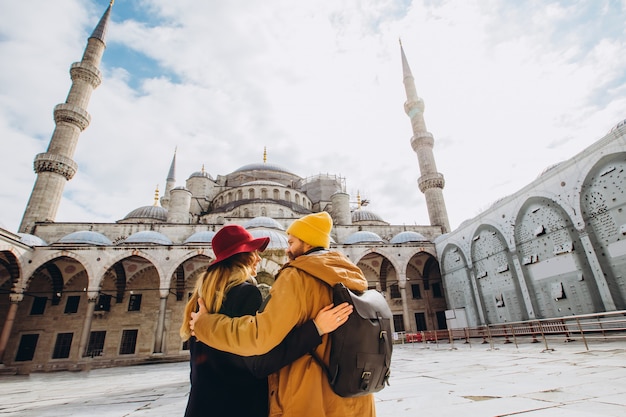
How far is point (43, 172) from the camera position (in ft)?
55.7

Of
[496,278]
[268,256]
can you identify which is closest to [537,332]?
[496,278]

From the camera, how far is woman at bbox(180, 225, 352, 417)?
4.11ft

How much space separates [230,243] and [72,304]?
→ 20.3m

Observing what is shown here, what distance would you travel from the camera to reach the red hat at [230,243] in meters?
1.69

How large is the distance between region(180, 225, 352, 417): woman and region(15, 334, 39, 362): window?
20349 millimetres

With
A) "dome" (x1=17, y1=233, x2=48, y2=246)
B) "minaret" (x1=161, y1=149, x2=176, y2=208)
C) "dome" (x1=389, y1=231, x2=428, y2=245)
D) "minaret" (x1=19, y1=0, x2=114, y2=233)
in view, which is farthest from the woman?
"minaret" (x1=161, y1=149, x2=176, y2=208)

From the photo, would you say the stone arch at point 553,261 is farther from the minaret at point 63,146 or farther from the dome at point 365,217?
the minaret at point 63,146


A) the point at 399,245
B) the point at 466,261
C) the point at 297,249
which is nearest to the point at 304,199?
the point at 399,245

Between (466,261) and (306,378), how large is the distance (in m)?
16.8

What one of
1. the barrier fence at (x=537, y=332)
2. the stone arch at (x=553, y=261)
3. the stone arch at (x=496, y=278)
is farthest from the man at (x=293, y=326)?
the stone arch at (x=496, y=278)

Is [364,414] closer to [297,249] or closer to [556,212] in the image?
[297,249]

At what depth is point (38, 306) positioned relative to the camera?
16.0 metres

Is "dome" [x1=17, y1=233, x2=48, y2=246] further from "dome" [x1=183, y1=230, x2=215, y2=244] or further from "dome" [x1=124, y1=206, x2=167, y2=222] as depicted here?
"dome" [x1=124, y1=206, x2=167, y2=222]

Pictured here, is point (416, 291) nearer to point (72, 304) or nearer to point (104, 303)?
point (104, 303)
